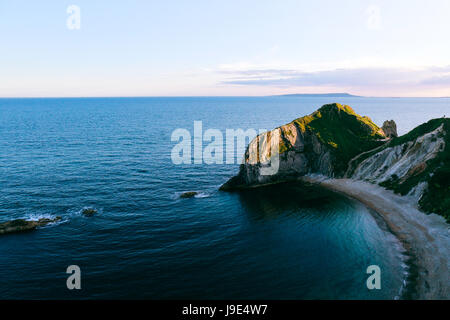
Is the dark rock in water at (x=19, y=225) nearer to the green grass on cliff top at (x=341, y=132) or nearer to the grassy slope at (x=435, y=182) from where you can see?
the green grass on cliff top at (x=341, y=132)

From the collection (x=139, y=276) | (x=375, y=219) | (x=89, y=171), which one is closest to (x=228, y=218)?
(x=139, y=276)

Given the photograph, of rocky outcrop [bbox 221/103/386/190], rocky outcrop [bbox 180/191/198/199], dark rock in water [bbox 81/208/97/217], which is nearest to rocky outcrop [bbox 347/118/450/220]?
rocky outcrop [bbox 221/103/386/190]

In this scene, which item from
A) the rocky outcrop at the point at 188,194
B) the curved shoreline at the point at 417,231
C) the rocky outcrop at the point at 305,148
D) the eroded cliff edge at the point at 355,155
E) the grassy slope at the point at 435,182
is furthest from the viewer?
the rocky outcrop at the point at 305,148

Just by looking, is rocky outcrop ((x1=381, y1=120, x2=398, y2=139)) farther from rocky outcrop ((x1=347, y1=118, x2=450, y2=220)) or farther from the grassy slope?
the grassy slope

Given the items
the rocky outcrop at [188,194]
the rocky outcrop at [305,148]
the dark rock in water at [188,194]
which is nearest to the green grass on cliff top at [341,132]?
the rocky outcrop at [305,148]

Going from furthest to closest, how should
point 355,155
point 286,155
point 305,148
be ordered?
point 305,148, point 355,155, point 286,155

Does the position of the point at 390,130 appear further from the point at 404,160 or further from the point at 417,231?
the point at 417,231

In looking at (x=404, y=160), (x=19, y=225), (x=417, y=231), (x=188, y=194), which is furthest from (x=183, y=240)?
(x=404, y=160)
